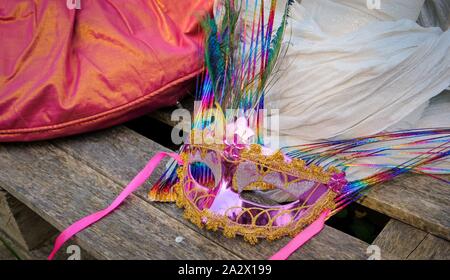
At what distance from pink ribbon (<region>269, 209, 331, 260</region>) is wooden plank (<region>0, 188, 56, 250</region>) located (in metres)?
0.70

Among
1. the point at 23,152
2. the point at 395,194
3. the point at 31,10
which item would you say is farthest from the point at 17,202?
the point at 395,194

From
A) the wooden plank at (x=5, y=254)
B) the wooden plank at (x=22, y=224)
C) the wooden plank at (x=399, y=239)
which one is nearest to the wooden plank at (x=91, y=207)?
the wooden plank at (x=22, y=224)

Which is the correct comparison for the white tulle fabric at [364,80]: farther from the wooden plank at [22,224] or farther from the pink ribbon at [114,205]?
the wooden plank at [22,224]

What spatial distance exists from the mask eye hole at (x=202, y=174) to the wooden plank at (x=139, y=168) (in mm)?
69

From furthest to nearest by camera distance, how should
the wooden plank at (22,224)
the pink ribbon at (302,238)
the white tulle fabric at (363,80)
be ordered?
the wooden plank at (22,224)
the white tulle fabric at (363,80)
the pink ribbon at (302,238)

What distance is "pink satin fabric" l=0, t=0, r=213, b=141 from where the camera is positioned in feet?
3.25

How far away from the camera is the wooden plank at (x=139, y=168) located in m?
0.81

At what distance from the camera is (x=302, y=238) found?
0.82 m

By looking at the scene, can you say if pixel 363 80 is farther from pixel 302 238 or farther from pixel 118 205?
pixel 118 205

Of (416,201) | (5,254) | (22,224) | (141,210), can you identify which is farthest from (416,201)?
(5,254)

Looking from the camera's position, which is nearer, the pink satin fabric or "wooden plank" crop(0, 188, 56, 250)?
the pink satin fabric

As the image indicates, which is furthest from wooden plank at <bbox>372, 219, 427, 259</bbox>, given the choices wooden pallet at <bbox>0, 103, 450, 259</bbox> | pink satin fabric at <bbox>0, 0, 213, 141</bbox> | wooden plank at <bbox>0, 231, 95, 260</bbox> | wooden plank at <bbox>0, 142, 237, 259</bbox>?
wooden plank at <bbox>0, 231, 95, 260</bbox>

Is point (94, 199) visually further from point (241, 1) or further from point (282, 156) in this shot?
point (241, 1)

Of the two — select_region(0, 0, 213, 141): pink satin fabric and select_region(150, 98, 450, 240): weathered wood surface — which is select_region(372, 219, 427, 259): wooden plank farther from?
select_region(0, 0, 213, 141): pink satin fabric
